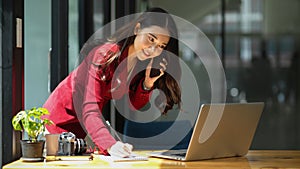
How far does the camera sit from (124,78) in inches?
118

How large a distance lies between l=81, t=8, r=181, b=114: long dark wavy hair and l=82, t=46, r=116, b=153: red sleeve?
2.2 inches

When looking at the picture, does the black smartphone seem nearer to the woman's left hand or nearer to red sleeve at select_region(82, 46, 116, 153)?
the woman's left hand

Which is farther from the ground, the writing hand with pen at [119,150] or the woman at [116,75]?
the woman at [116,75]

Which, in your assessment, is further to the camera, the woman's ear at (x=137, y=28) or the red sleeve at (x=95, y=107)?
the woman's ear at (x=137, y=28)

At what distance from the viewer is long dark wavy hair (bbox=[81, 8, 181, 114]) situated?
2.94 meters

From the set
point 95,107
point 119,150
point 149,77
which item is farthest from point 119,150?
point 149,77

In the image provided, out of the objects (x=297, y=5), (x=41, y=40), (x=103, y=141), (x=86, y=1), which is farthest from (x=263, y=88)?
(x=103, y=141)

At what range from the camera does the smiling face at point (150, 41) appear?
2908 mm

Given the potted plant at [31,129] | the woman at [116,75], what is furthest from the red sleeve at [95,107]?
the potted plant at [31,129]

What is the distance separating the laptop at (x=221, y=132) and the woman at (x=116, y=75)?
285mm

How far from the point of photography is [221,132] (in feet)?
9.18

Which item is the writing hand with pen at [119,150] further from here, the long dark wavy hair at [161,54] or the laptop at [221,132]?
the long dark wavy hair at [161,54]

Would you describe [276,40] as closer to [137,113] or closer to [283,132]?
[283,132]

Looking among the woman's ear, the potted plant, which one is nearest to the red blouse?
the woman's ear
